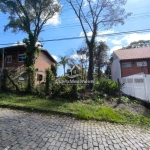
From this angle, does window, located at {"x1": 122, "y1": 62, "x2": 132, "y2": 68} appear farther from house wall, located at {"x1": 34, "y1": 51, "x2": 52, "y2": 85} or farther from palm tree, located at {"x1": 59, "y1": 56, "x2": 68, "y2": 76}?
palm tree, located at {"x1": 59, "y1": 56, "x2": 68, "y2": 76}

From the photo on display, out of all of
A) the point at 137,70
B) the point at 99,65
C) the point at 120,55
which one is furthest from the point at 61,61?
the point at 137,70

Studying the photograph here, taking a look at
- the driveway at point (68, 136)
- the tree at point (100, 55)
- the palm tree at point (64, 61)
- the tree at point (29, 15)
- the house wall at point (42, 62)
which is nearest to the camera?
the driveway at point (68, 136)

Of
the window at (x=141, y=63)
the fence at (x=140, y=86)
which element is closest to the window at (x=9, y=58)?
the fence at (x=140, y=86)

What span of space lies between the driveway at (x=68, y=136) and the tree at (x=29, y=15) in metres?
14.8

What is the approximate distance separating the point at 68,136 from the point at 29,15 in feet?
68.1

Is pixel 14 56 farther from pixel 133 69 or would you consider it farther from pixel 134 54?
pixel 134 54

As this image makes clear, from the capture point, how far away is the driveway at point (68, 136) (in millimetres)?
3311

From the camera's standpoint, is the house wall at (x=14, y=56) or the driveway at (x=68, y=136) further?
the house wall at (x=14, y=56)

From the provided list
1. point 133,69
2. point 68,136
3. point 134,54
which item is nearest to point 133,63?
point 133,69

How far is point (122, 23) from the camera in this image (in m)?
15.6

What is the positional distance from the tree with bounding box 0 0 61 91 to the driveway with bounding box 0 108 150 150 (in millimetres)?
14797

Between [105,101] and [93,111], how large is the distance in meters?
2.21

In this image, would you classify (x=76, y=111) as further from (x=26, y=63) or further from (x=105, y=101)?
(x=26, y=63)

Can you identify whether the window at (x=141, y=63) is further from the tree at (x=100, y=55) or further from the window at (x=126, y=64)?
the tree at (x=100, y=55)
